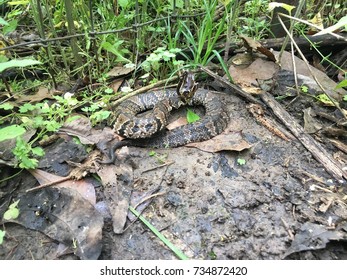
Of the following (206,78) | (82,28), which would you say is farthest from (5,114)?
(206,78)

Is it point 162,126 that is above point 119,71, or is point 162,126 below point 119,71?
below

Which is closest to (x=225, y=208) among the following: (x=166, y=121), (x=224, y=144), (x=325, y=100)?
(x=224, y=144)

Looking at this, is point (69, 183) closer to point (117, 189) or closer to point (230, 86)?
point (117, 189)

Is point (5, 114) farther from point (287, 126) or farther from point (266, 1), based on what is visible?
point (266, 1)

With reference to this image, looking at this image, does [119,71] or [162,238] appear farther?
[119,71]

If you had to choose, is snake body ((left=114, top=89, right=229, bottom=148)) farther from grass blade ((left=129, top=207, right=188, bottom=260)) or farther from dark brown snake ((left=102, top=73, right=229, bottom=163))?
grass blade ((left=129, top=207, right=188, bottom=260))
